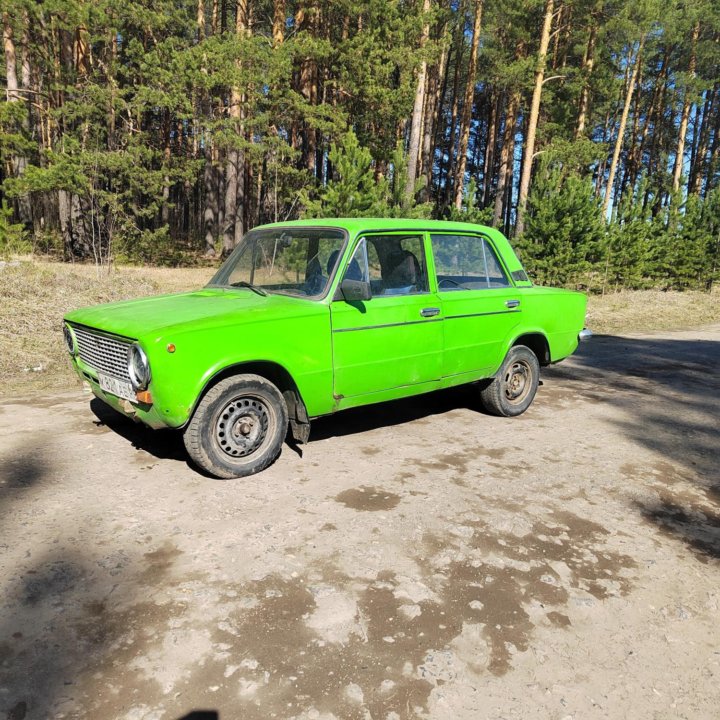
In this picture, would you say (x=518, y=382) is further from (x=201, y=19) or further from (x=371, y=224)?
(x=201, y=19)

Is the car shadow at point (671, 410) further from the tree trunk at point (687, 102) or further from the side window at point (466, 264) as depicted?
the tree trunk at point (687, 102)

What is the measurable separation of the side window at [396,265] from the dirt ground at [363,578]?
1.41m

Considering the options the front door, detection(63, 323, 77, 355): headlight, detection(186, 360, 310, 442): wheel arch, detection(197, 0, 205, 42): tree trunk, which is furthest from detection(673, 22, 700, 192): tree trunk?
detection(63, 323, 77, 355): headlight

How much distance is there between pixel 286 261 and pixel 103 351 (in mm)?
1706

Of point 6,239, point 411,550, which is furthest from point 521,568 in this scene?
A: point 6,239

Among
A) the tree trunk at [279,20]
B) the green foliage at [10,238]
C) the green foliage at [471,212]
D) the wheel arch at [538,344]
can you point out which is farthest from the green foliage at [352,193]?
the tree trunk at [279,20]

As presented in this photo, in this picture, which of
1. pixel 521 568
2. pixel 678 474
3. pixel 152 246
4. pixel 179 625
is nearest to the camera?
pixel 179 625

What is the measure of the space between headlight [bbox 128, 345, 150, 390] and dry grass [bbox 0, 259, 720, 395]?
12.0ft

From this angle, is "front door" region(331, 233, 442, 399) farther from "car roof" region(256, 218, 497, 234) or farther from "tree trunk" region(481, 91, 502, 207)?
"tree trunk" region(481, 91, 502, 207)

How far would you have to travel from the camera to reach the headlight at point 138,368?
3732 millimetres

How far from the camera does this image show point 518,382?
20.1ft

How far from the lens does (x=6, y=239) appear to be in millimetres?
16047

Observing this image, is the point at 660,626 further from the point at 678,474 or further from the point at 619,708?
the point at 678,474

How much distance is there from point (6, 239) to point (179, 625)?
55.9ft
